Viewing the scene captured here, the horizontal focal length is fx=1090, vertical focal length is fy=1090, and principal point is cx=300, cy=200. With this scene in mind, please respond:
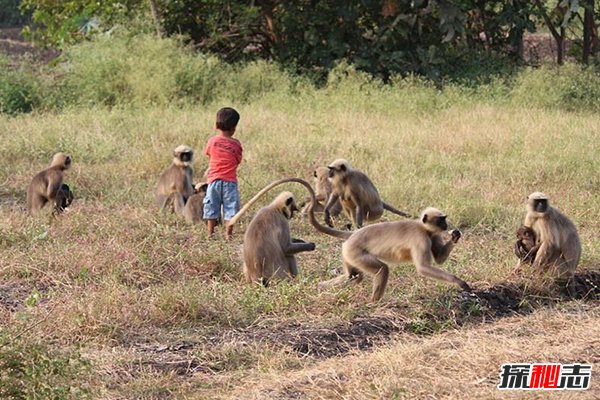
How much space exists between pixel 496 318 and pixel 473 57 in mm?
14335

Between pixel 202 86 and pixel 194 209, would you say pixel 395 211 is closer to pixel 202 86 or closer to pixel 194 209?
pixel 194 209

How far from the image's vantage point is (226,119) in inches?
382

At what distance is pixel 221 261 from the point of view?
8.26 meters

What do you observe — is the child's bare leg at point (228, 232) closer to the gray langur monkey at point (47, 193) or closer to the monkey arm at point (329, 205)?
the monkey arm at point (329, 205)

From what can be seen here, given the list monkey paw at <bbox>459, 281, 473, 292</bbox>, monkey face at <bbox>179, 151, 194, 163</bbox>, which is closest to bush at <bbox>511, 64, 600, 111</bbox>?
monkey face at <bbox>179, 151, 194, 163</bbox>

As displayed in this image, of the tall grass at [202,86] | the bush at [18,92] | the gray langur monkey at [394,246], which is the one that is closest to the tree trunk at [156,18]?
the tall grass at [202,86]

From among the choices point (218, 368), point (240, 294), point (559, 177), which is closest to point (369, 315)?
point (240, 294)

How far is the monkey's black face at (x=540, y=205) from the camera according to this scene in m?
7.97

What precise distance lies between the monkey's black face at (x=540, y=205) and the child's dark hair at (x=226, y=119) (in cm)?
299

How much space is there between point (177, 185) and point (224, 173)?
96 centimetres

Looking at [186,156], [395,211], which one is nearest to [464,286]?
[395,211]

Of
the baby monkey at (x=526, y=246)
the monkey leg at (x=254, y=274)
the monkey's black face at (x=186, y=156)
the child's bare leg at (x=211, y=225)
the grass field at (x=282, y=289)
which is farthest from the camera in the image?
the monkey's black face at (x=186, y=156)

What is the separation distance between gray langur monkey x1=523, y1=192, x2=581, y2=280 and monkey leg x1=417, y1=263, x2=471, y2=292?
0.88m

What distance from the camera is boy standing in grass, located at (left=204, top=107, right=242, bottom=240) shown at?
31.8ft
